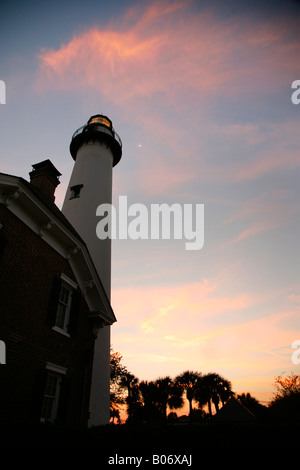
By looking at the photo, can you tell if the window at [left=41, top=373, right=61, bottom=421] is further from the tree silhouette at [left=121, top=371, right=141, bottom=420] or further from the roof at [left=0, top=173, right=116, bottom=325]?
the tree silhouette at [left=121, top=371, right=141, bottom=420]

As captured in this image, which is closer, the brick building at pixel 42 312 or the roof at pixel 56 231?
the brick building at pixel 42 312

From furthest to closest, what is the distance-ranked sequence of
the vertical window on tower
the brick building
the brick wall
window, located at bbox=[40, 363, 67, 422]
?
1. the vertical window on tower
2. window, located at bbox=[40, 363, 67, 422]
3. the brick building
4. the brick wall

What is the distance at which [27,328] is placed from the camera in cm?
916

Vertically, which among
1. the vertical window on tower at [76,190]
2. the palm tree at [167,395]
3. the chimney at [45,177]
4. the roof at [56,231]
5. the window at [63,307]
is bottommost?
the palm tree at [167,395]

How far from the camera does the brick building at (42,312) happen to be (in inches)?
339

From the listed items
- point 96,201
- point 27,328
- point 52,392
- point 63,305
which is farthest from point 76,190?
point 52,392

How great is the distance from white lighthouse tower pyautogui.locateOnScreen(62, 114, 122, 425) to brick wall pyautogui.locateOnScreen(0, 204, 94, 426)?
3.32 meters

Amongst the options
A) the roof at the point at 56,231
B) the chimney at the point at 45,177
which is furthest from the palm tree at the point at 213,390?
the chimney at the point at 45,177

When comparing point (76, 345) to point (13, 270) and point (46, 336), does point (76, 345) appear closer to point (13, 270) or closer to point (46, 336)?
point (46, 336)

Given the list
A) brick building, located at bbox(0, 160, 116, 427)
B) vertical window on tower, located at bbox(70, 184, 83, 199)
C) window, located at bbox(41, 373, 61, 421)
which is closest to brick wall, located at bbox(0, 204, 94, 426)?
brick building, located at bbox(0, 160, 116, 427)

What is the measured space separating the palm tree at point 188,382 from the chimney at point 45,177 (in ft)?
111

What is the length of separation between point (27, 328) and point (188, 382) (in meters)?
35.6

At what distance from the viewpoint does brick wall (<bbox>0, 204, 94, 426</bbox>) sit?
8.40 meters

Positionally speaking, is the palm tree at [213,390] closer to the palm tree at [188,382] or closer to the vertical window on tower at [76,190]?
the palm tree at [188,382]
